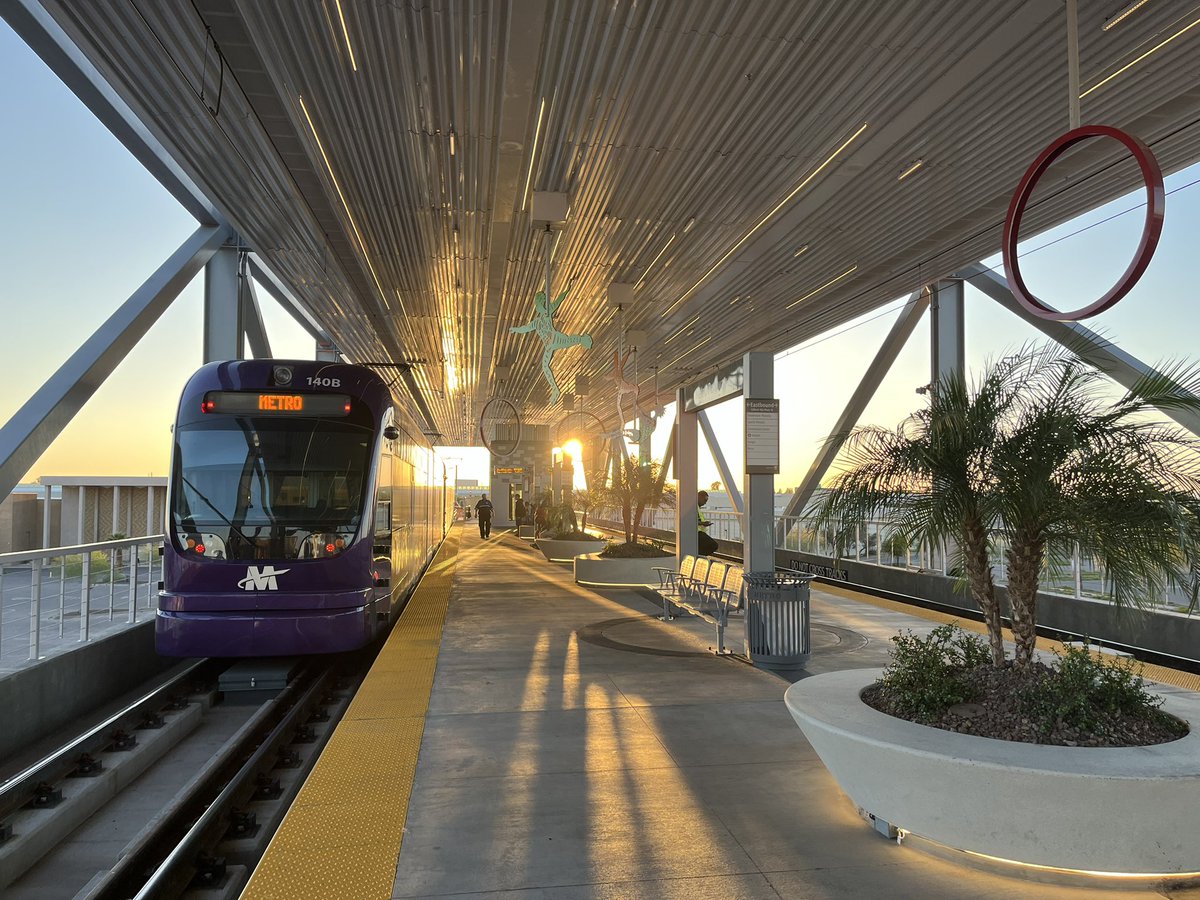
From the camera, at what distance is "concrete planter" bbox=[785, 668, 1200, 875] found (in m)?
3.45

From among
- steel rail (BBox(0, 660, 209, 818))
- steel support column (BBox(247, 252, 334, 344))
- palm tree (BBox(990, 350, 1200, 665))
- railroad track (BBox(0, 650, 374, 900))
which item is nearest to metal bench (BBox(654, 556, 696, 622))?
railroad track (BBox(0, 650, 374, 900))

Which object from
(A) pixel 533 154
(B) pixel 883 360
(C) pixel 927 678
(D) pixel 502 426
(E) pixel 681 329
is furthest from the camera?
(D) pixel 502 426

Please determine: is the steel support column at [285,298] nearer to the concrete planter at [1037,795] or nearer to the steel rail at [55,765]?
the steel rail at [55,765]

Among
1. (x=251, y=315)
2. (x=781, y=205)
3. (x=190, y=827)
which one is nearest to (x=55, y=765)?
(x=190, y=827)

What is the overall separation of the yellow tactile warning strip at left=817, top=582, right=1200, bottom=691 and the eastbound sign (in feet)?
10.4

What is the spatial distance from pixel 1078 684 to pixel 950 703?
2.01 ft

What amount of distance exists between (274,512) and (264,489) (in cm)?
25

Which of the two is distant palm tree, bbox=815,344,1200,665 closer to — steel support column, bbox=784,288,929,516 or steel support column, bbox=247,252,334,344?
steel support column, bbox=784,288,929,516

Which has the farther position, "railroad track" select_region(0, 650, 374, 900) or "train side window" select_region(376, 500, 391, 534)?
"train side window" select_region(376, 500, 391, 534)

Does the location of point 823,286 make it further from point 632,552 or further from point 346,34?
point 346,34

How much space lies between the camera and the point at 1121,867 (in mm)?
3512

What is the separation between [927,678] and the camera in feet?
15.1

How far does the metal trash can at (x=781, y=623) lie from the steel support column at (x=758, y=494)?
1415mm

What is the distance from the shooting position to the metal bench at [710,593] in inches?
370
